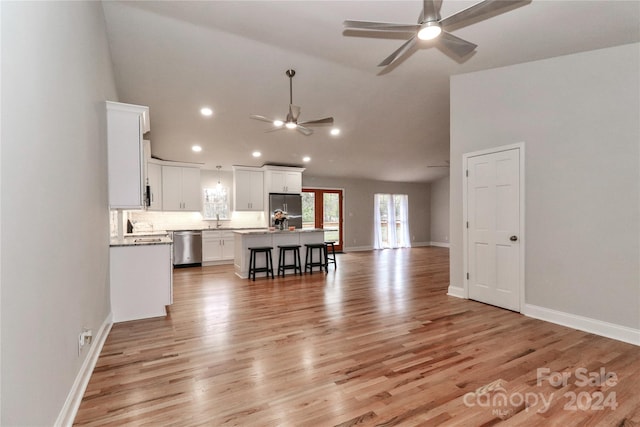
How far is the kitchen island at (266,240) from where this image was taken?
19.4ft

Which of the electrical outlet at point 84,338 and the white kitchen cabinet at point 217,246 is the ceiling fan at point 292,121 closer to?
the electrical outlet at point 84,338

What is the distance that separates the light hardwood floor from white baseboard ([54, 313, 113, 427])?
0.05 meters

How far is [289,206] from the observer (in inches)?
333

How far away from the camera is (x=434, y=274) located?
619cm

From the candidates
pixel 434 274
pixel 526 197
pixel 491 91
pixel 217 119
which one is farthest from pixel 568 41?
pixel 217 119

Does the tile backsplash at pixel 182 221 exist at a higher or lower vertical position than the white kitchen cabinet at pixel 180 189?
lower

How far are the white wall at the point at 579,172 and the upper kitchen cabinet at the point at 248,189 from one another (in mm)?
5889

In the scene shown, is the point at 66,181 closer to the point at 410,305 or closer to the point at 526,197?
the point at 410,305

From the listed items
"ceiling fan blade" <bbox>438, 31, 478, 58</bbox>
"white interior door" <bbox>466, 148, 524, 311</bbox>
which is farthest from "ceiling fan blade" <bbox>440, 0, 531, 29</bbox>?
"white interior door" <bbox>466, 148, 524, 311</bbox>

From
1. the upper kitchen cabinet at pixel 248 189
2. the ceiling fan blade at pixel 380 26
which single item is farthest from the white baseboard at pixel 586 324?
the upper kitchen cabinet at pixel 248 189

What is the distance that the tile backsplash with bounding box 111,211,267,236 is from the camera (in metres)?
7.23

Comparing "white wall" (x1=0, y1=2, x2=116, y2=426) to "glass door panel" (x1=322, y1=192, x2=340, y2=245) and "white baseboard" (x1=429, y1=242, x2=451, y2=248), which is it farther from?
"white baseboard" (x1=429, y1=242, x2=451, y2=248)

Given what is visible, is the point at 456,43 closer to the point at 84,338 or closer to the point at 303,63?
the point at 303,63

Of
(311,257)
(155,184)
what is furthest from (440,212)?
(155,184)
